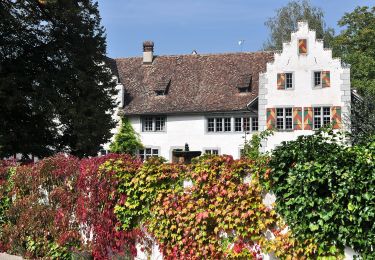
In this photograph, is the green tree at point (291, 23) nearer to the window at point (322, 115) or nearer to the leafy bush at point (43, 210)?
the window at point (322, 115)

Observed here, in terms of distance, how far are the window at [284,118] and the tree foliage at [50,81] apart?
14236 mm

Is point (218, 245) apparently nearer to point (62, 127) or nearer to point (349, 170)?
point (349, 170)

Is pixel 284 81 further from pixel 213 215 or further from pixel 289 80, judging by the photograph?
pixel 213 215

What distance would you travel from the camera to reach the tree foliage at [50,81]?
894 inches

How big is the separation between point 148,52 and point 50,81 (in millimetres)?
22251

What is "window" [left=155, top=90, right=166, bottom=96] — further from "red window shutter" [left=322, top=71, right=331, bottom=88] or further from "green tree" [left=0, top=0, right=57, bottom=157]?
"green tree" [left=0, top=0, right=57, bottom=157]

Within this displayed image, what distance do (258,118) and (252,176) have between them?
2895 cm

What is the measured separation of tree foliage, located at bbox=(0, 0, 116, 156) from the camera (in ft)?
74.5

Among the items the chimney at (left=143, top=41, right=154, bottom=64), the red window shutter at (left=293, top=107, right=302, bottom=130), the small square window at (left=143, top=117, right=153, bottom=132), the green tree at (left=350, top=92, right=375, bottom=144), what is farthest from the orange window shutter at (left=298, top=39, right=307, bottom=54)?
the chimney at (left=143, top=41, right=154, bottom=64)

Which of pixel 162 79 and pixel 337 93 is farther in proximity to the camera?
pixel 162 79

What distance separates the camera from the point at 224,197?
8523 millimetres

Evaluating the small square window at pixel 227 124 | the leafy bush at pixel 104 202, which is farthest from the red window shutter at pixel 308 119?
the leafy bush at pixel 104 202

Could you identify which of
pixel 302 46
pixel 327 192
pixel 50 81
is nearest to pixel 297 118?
pixel 302 46

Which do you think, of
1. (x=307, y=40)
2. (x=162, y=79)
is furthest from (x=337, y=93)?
(x=162, y=79)
